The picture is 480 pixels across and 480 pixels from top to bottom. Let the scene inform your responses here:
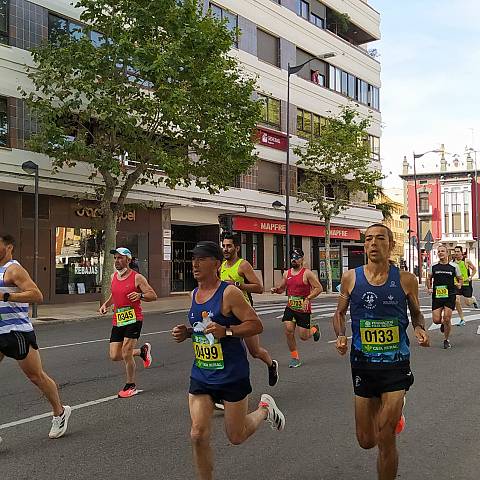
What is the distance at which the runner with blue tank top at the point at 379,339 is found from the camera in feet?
A: 13.2

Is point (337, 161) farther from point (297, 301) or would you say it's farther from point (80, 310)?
point (297, 301)

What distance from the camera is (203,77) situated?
721 inches

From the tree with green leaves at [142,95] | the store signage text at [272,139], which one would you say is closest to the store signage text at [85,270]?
the tree with green leaves at [142,95]

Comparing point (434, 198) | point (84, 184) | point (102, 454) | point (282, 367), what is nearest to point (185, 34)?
point (84, 184)

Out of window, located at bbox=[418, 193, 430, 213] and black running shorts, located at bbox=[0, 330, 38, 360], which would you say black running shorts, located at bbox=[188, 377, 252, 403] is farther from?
window, located at bbox=[418, 193, 430, 213]

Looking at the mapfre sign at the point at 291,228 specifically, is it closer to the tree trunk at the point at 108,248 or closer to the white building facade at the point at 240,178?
the white building facade at the point at 240,178

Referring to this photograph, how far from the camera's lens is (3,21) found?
19.7 metres

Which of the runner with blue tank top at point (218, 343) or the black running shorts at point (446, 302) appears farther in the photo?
the black running shorts at point (446, 302)

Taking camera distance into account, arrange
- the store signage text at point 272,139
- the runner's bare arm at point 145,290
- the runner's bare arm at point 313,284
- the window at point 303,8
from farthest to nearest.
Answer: the window at point 303,8
the store signage text at point 272,139
the runner's bare arm at point 313,284
the runner's bare arm at point 145,290

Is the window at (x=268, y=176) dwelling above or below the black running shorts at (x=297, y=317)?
above

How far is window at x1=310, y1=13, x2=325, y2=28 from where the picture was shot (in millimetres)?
36531

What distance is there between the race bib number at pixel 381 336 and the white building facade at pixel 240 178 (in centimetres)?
1720

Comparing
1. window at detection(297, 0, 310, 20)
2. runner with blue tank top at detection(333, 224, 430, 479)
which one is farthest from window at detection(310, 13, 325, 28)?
runner with blue tank top at detection(333, 224, 430, 479)

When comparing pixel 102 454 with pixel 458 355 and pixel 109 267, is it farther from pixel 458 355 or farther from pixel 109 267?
pixel 109 267
